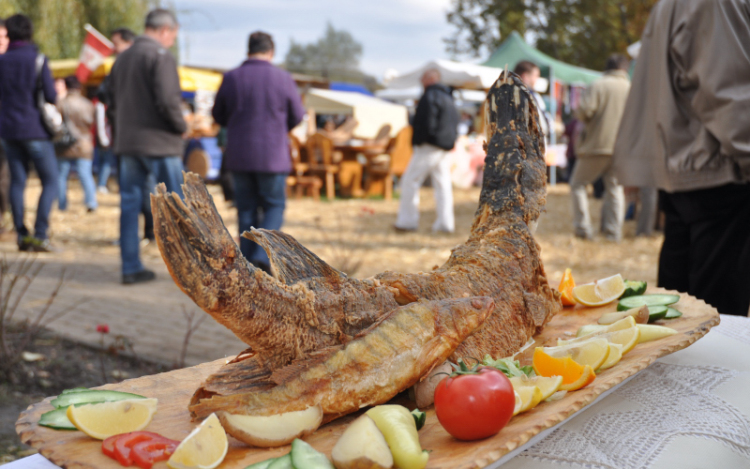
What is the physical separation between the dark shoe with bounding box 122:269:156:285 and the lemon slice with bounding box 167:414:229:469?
5249 millimetres

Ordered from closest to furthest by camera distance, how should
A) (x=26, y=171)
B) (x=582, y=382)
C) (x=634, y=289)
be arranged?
(x=582, y=382) → (x=634, y=289) → (x=26, y=171)

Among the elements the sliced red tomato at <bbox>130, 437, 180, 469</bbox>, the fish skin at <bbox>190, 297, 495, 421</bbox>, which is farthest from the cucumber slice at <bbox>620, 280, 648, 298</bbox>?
the sliced red tomato at <bbox>130, 437, 180, 469</bbox>

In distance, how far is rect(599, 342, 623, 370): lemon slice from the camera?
154 cm

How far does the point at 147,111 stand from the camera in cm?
550

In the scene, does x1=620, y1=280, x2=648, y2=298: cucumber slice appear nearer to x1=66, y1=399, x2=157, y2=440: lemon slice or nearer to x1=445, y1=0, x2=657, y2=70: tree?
x1=66, y1=399, x2=157, y2=440: lemon slice

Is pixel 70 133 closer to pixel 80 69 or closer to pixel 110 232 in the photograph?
pixel 110 232

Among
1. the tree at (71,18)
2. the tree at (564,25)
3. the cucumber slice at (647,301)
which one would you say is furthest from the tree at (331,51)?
the cucumber slice at (647,301)

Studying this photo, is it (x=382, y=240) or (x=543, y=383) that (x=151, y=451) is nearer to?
(x=543, y=383)

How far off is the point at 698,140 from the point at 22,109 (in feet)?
21.9

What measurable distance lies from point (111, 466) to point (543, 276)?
1452 millimetres

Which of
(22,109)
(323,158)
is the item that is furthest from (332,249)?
(323,158)

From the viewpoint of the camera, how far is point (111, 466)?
1.15 metres

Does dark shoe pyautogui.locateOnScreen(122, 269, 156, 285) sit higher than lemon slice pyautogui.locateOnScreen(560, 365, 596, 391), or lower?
lower

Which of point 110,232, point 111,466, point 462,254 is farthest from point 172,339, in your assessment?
point 110,232
